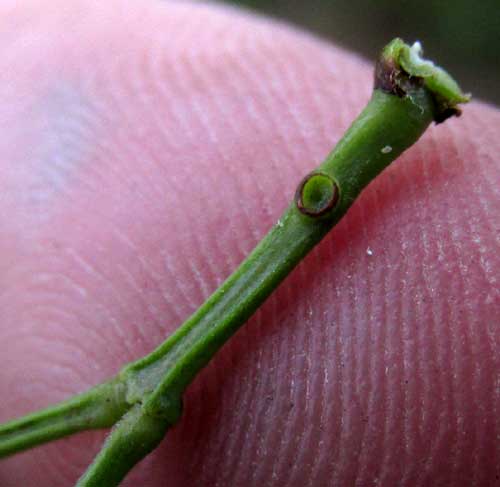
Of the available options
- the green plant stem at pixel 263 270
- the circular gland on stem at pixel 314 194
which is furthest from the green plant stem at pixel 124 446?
the circular gland on stem at pixel 314 194

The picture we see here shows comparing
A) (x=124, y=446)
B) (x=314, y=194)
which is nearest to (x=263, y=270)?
(x=314, y=194)

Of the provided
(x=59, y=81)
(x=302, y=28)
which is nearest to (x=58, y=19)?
(x=59, y=81)

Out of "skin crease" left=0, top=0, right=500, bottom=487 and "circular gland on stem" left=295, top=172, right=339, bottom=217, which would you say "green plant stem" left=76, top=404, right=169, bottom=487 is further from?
"circular gland on stem" left=295, top=172, right=339, bottom=217

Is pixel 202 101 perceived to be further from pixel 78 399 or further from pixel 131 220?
pixel 78 399

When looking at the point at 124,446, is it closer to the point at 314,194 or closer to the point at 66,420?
the point at 66,420

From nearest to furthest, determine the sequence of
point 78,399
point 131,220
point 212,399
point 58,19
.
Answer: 1. point 78,399
2. point 212,399
3. point 131,220
4. point 58,19

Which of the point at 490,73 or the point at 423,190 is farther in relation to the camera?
the point at 490,73
